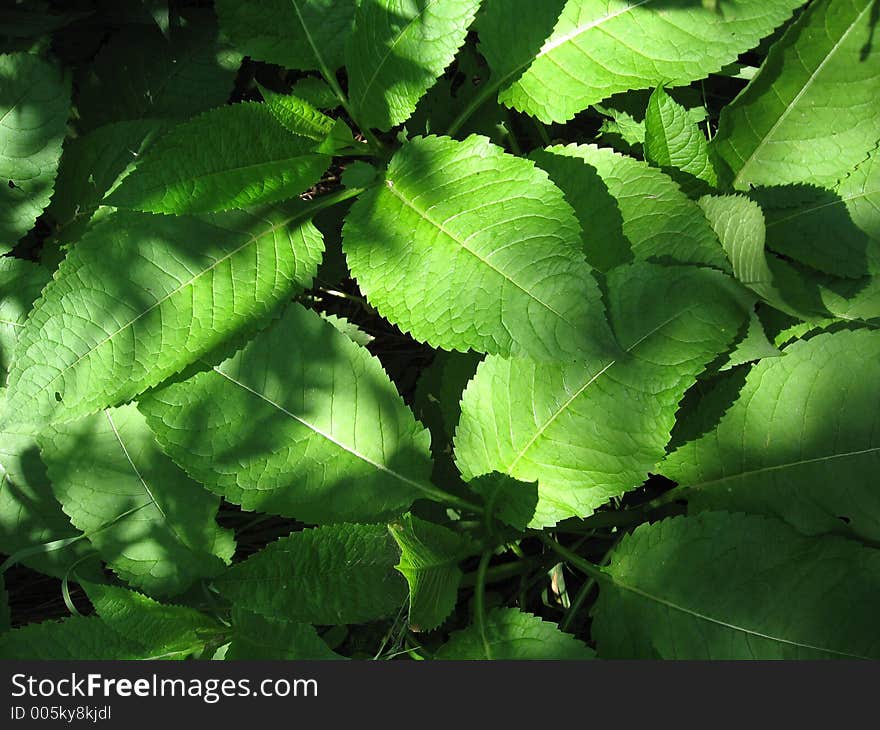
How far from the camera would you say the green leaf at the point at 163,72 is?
235cm

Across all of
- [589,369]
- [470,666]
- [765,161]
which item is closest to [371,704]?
[470,666]

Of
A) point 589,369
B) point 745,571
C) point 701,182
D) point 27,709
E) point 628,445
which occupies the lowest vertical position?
point 27,709

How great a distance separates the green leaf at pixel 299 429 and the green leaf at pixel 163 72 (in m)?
0.80

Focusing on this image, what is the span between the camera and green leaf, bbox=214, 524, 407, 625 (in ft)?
6.24

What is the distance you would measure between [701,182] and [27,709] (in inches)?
82.3

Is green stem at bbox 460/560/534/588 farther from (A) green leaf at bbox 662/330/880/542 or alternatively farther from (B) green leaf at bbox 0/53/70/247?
(B) green leaf at bbox 0/53/70/247

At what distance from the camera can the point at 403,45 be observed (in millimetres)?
1838

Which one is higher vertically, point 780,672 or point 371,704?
point 780,672

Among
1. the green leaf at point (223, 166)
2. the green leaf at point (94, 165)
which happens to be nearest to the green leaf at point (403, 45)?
the green leaf at point (223, 166)

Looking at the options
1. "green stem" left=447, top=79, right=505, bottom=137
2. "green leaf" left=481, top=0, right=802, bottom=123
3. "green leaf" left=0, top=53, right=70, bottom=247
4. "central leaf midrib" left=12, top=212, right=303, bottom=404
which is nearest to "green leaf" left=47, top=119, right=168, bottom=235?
"green leaf" left=0, top=53, right=70, bottom=247

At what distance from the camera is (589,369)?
5.98ft

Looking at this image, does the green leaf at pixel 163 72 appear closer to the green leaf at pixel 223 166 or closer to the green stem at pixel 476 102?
the green leaf at pixel 223 166

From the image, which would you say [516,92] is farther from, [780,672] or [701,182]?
[780,672]

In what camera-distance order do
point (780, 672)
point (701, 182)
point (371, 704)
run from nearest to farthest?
1. point (780, 672)
2. point (371, 704)
3. point (701, 182)
